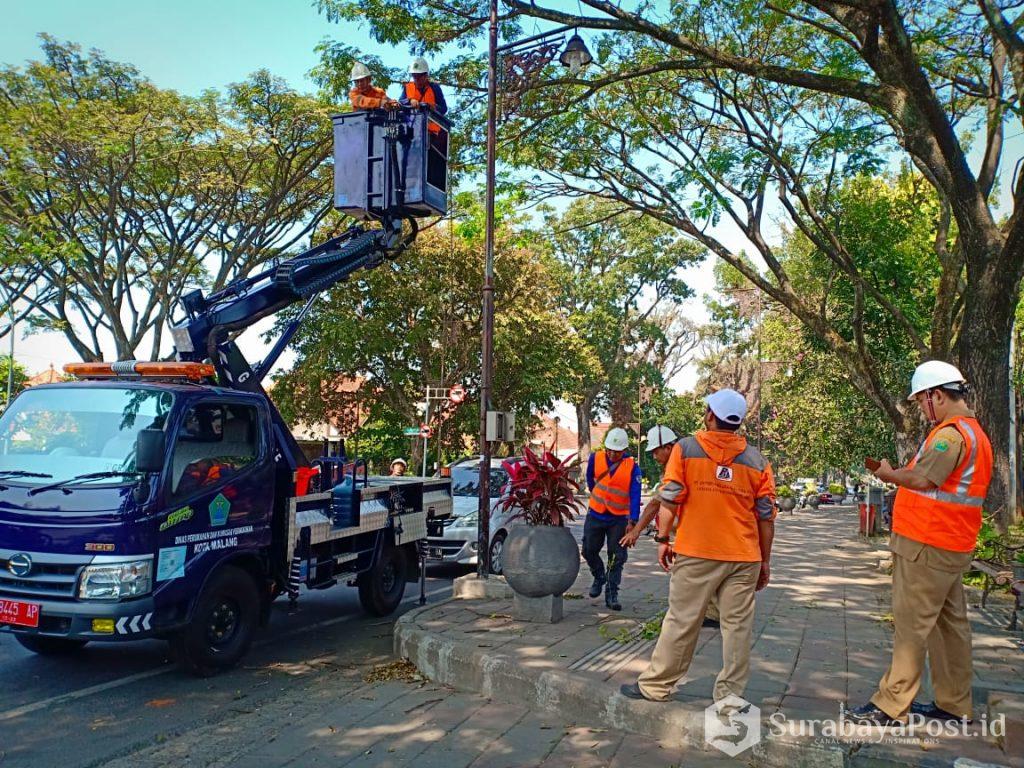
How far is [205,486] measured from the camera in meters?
6.55

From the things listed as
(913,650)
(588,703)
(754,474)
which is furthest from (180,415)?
(913,650)

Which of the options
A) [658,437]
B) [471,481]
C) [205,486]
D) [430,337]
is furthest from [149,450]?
[430,337]

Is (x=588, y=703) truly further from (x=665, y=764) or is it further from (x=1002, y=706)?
(x=1002, y=706)

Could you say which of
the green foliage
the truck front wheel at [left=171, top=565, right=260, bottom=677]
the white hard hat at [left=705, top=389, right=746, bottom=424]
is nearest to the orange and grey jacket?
the white hard hat at [left=705, top=389, right=746, bottom=424]

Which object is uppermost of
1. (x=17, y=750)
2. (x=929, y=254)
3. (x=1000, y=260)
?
(x=929, y=254)

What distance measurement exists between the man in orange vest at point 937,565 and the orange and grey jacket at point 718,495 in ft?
2.19

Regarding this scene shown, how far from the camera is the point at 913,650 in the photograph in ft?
14.9

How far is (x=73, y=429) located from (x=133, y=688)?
2.02 m

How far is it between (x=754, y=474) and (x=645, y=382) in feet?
138

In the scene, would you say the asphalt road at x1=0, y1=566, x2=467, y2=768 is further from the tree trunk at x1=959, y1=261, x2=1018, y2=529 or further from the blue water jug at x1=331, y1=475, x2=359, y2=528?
the tree trunk at x1=959, y1=261, x2=1018, y2=529

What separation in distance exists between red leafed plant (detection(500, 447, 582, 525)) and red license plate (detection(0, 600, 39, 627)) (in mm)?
3895

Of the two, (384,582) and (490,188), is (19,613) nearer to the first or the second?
(384,582)

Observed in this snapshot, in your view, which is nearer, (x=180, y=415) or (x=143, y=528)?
(x=143, y=528)

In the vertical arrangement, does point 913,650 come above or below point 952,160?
below
